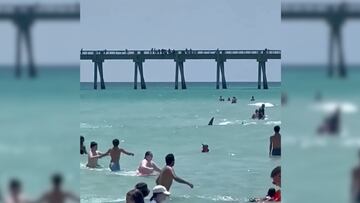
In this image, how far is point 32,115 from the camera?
1473mm

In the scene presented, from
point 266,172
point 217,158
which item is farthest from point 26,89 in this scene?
point 217,158

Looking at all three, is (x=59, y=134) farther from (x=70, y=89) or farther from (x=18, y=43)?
(x=18, y=43)

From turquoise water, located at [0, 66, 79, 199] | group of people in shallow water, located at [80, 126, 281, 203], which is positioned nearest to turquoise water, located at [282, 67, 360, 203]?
turquoise water, located at [0, 66, 79, 199]

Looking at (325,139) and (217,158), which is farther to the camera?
(217,158)

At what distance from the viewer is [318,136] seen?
143 cm

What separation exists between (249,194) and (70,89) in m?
7.40

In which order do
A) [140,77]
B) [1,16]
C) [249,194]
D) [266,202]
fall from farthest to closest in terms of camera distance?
[140,77] < [249,194] < [266,202] < [1,16]

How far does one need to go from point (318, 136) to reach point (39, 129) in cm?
52

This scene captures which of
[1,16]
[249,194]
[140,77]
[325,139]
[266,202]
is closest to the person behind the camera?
[325,139]

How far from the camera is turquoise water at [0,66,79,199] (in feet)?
4.76

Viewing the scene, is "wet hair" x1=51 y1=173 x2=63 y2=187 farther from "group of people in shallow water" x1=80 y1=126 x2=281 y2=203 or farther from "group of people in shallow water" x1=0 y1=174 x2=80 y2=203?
"group of people in shallow water" x1=80 y1=126 x2=281 y2=203

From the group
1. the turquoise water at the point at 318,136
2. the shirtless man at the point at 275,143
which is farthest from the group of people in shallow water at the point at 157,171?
the turquoise water at the point at 318,136

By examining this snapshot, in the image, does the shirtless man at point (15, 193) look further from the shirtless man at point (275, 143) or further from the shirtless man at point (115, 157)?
the shirtless man at point (115, 157)

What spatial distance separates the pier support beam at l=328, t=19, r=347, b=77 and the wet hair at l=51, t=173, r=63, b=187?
0.53 meters
